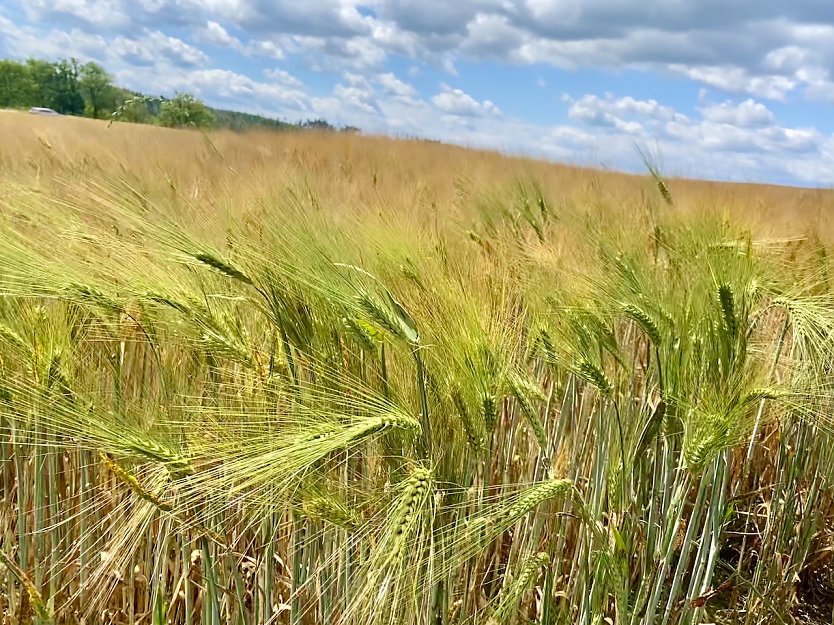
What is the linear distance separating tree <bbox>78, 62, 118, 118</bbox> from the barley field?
97.1ft

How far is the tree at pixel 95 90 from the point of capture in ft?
92.0

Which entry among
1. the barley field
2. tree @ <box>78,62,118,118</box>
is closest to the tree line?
tree @ <box>78,62,118,118</box>

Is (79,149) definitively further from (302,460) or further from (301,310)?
(302,460)

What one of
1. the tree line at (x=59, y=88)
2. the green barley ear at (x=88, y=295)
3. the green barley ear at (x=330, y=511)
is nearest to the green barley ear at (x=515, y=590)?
the green barley ear at (x=330, y=511)

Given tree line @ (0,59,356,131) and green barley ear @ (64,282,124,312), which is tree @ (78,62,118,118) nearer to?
tree line @ (0,59,356,131)

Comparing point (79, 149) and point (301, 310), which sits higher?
point (79, 149)

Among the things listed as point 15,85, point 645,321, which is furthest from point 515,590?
point 15,85

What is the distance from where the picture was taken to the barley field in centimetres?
75

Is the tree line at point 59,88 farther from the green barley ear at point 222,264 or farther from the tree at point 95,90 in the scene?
the green barley ear at point 222,264

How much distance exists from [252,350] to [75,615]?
61cm

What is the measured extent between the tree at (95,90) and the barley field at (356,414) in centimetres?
2958

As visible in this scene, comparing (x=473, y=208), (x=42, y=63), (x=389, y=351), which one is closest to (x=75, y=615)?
(x=389, y=351)

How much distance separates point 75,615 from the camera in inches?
42.6

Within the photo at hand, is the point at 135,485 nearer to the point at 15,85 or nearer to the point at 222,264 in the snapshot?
the point at 222,264
